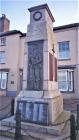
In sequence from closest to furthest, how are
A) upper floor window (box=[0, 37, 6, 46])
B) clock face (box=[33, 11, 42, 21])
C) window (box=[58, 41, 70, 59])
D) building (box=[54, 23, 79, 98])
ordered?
clock face (box=[33, 11, 42, 21])
building (box=[54, 23, 79, 98])
window (box=[58, 41, 70, 59])
upper floor window (box=[0, 37, 6, 46])

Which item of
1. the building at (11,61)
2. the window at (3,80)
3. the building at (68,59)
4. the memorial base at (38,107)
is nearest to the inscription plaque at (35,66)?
the memorial base at (38,107)

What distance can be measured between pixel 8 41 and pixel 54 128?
57.5 ft

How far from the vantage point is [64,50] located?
1761 cm

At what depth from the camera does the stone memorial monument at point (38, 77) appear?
5.95m

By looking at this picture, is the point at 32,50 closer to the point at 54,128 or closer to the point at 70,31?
the point at 54,128

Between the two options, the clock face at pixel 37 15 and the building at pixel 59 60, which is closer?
the clock face at pixel 37 15

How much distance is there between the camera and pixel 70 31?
17.0 metres

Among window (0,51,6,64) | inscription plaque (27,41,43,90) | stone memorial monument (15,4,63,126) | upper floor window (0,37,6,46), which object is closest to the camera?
stone memorial monument (15,4,63,126)

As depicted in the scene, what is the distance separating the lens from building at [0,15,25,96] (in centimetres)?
1972

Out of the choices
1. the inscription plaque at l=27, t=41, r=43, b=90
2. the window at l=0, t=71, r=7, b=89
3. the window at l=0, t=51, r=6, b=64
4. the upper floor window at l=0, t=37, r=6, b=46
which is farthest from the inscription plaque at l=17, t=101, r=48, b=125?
the upper floor window at l=0, t=37, r=6, b=46

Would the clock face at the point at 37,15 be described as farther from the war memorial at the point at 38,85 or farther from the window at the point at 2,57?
the window at the point at 2,57

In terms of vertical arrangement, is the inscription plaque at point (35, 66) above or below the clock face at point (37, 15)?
below

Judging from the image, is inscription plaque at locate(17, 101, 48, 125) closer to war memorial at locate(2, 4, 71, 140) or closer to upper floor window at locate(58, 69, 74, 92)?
war memorial at locate(2, 4, 71, 140)

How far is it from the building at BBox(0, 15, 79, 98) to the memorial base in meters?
10.7
